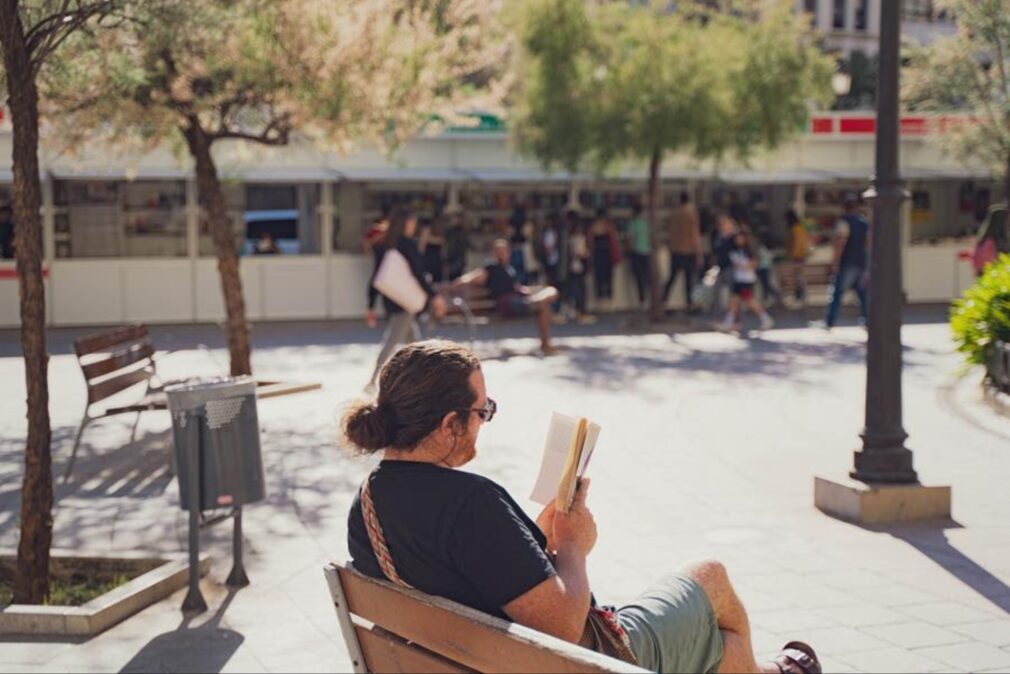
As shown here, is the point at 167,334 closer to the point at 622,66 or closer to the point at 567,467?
the point at 622,66

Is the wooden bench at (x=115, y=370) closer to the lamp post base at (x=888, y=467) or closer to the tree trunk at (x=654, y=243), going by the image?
the lamp post base at (x=888, y=467)

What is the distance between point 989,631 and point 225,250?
8.33m

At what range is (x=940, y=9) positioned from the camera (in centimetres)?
1650

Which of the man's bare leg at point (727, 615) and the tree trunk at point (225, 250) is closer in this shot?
the man's bare leg at point (727, 615)

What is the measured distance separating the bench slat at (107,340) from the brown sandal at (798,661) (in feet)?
20.8

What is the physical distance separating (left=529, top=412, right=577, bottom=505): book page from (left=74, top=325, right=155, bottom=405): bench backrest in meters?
6.09

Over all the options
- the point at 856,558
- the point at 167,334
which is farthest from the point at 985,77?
the point at 856,558

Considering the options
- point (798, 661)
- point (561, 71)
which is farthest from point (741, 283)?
point (798, 661)

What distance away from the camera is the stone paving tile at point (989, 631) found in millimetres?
5840

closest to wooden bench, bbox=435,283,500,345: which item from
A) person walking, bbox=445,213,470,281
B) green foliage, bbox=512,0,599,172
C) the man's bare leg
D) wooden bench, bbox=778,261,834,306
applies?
green foliage, bbox=512,0,599,172

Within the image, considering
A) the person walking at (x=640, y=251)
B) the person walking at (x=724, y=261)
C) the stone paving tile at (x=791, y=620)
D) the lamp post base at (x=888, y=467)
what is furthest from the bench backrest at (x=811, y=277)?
the stone paving tile at (x=791, y=620)

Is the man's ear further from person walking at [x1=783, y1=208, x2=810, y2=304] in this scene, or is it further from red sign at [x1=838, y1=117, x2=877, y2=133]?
red sign at [x1=838, y1=117, x2=877, y2=133]

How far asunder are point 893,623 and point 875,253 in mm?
2770

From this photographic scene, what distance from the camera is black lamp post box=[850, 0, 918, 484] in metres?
8.16
